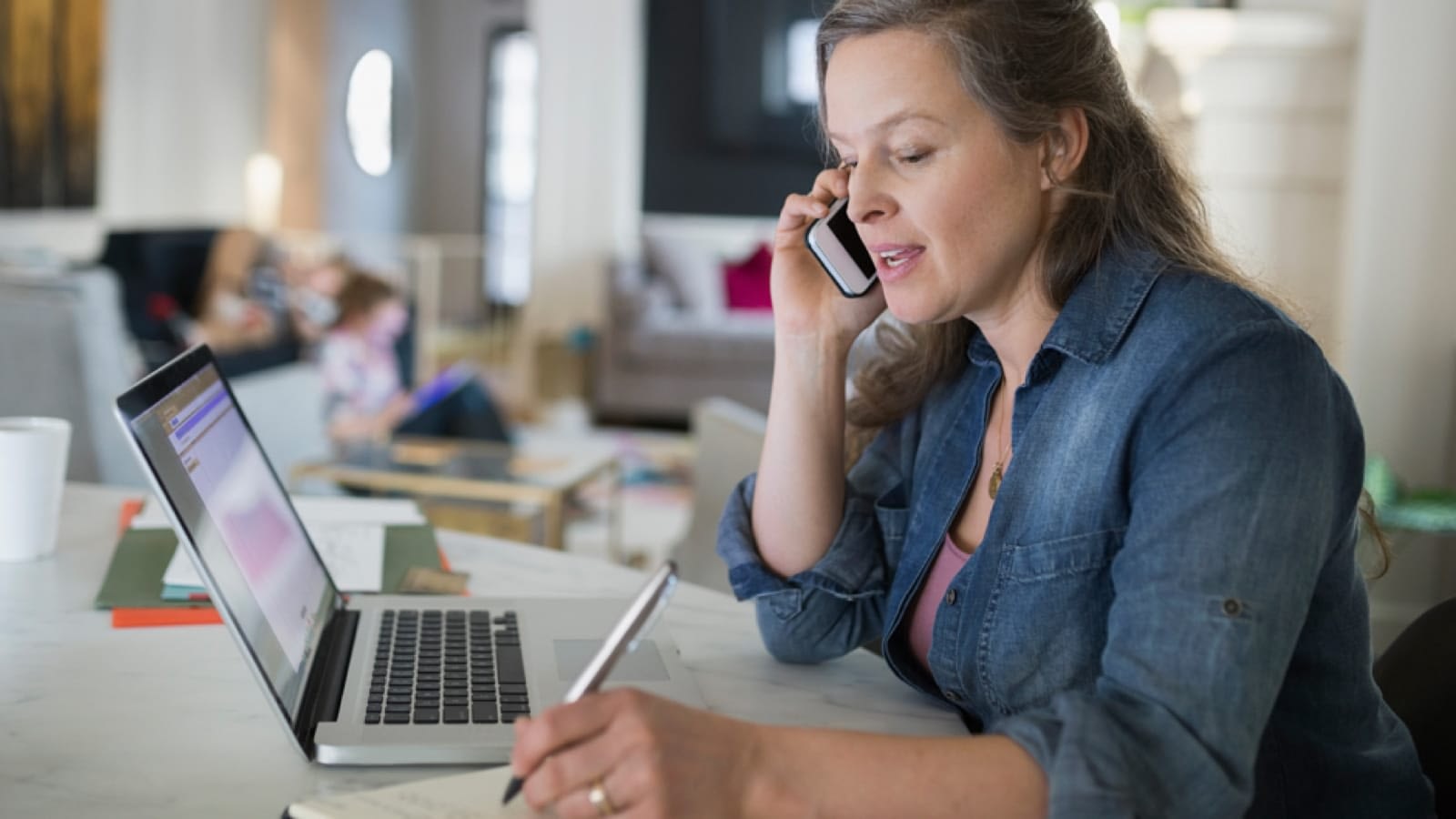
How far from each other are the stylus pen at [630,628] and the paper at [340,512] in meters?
0.82

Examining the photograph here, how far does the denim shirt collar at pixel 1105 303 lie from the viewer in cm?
97

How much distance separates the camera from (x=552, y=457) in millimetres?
3389

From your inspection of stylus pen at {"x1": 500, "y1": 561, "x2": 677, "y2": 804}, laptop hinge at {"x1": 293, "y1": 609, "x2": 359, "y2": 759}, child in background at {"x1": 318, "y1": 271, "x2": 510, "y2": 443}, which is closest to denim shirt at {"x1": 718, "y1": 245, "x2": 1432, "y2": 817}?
stylus pen at {"x1": 500, "y1": 561, "x2": 677, "y2": 804}

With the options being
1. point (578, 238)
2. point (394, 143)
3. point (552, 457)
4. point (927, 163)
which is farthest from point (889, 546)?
point (394, 143)

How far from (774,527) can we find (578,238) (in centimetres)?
627

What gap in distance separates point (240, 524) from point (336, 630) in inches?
6.7

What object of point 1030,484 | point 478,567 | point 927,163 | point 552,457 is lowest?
point 552,457

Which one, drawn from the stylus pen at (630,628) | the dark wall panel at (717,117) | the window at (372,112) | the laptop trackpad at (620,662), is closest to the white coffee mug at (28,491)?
the laptop trackpad at (620,662)

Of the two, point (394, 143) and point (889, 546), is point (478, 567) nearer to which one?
point (889, 546)

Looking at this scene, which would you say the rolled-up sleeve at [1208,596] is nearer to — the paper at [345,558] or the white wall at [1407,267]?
the paper at [345,558]

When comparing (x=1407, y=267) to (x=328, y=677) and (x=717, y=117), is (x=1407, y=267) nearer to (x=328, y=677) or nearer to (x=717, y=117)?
(x=328, y=677)

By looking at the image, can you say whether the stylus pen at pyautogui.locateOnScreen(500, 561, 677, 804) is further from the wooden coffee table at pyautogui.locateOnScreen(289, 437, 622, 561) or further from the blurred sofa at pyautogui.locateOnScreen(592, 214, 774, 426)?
the blurred sofa at pyautogui.locateOnScreen(592, 214, 774, 426)

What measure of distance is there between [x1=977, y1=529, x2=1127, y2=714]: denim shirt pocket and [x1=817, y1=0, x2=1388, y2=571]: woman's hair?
0.69 ft

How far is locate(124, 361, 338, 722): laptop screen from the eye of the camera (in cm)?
85
